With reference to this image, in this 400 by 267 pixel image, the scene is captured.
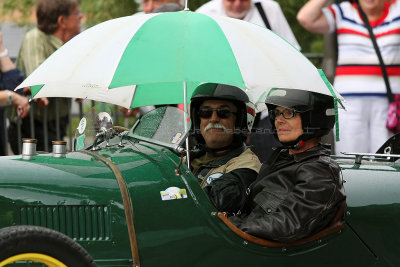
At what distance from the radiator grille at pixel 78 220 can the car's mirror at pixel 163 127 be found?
59cm

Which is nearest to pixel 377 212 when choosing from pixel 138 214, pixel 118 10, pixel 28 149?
pixel 138 214

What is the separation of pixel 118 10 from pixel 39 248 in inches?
299

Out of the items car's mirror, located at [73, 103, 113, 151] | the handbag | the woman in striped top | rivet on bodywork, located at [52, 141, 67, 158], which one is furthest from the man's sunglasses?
the handbag

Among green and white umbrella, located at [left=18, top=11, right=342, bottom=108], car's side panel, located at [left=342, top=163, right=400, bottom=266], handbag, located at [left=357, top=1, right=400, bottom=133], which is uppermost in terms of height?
green and white umbrella, located at [left=18, top=11, right=342, bottom=108]

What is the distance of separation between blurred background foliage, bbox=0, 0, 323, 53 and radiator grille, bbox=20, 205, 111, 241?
6.17 m

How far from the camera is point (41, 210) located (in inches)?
148

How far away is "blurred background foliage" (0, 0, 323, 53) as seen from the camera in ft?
32.9

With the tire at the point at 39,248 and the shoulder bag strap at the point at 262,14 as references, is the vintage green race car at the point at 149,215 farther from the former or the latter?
the shoulder bag strap at the point at 262,14

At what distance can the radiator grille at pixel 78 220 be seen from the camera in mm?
3768

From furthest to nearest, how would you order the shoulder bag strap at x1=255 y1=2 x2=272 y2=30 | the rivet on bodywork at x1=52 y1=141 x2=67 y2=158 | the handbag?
the shoulder bag strap at x1=255 y1=2 x2=272 y2=30 → the handbag → the rivet on bodywork at x1=52 y1=141 x2=67 y2=158

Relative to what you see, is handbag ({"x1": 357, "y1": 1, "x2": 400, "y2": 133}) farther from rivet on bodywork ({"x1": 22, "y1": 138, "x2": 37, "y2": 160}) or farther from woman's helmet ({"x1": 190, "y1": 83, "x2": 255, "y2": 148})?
rivet on bodywork ({"x1": 22, "y1": 138, "x2": 37, "y2": 160})

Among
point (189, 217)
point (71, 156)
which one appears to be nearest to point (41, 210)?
point (71, 156)

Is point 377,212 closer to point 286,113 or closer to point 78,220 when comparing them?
point 286,113

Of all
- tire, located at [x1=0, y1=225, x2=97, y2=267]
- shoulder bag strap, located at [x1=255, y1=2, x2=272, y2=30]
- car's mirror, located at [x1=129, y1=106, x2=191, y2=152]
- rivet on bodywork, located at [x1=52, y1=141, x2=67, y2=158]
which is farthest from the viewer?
shoulder bag strap, located at [x1=255, y1=2, x2=272, y2=30]
